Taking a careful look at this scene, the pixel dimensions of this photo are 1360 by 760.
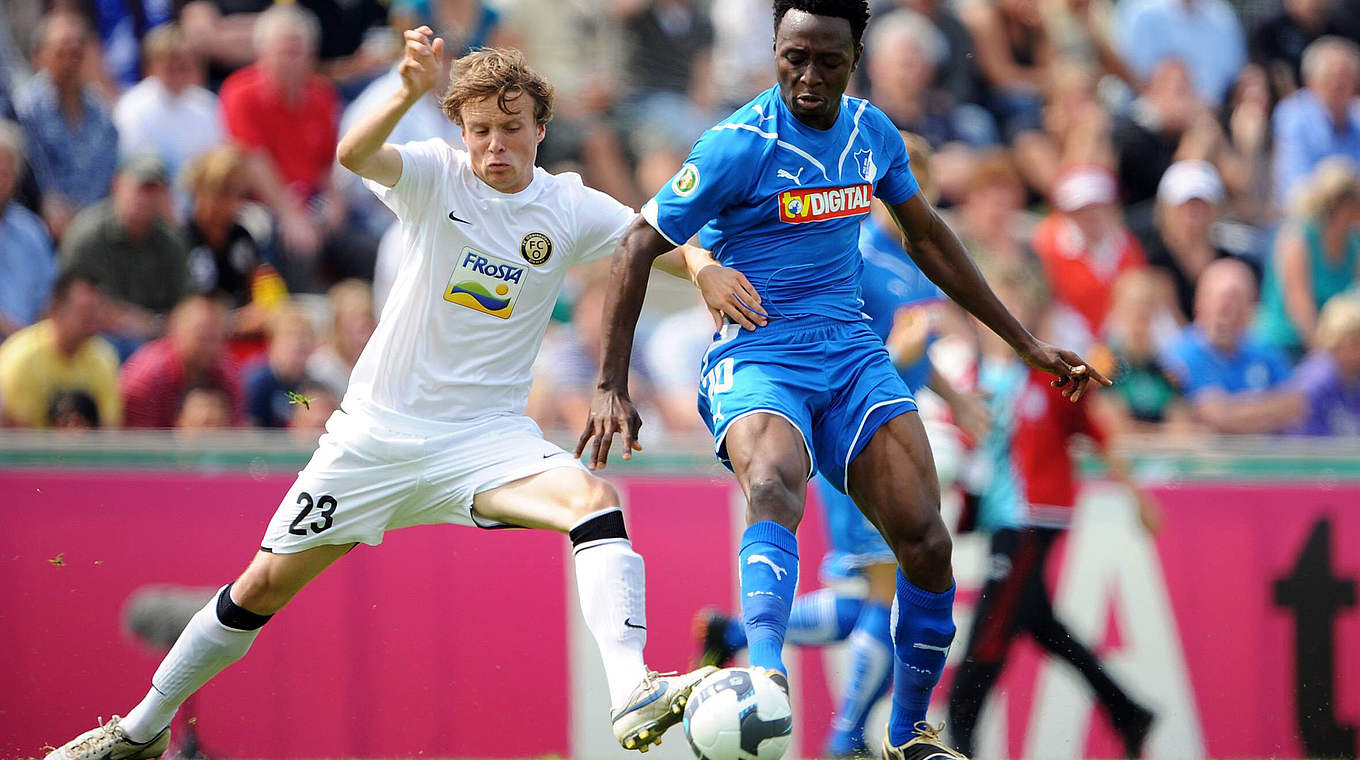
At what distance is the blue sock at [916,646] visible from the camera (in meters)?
5.53

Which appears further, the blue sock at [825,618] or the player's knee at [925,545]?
the blue sock at [825,618]

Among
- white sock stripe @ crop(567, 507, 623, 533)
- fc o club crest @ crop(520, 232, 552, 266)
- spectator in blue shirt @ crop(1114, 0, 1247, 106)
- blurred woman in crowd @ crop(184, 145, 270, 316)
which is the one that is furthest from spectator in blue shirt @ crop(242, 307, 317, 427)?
spectator in blue shirt @ crop(1114, 0, 1247, 106)

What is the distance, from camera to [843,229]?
5543mm

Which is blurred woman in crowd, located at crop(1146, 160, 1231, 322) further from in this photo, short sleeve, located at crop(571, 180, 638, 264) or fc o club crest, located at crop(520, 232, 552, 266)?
fc o club crest, located at crop(520, 232, 552, 266)

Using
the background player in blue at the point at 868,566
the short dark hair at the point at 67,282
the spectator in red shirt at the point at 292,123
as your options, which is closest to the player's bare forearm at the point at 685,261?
the background player in blue at the point at 868,566

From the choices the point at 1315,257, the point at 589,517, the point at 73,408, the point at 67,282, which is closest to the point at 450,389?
the point at 589,517

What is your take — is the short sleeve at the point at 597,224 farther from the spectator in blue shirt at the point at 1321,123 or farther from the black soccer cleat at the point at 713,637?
the spectator in blue shirt at the point at 1321,123

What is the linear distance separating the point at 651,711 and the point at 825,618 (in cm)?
311

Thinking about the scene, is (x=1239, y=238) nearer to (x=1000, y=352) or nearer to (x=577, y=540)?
(x=1000, y=352)

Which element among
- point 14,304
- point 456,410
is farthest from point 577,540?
point 14,304

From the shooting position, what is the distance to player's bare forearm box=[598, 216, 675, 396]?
5254mm

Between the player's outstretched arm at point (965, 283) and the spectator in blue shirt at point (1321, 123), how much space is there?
768 centimetres

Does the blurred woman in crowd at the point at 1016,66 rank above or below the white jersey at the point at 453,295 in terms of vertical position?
above

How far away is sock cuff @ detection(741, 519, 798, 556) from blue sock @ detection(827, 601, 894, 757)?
2764 mm
